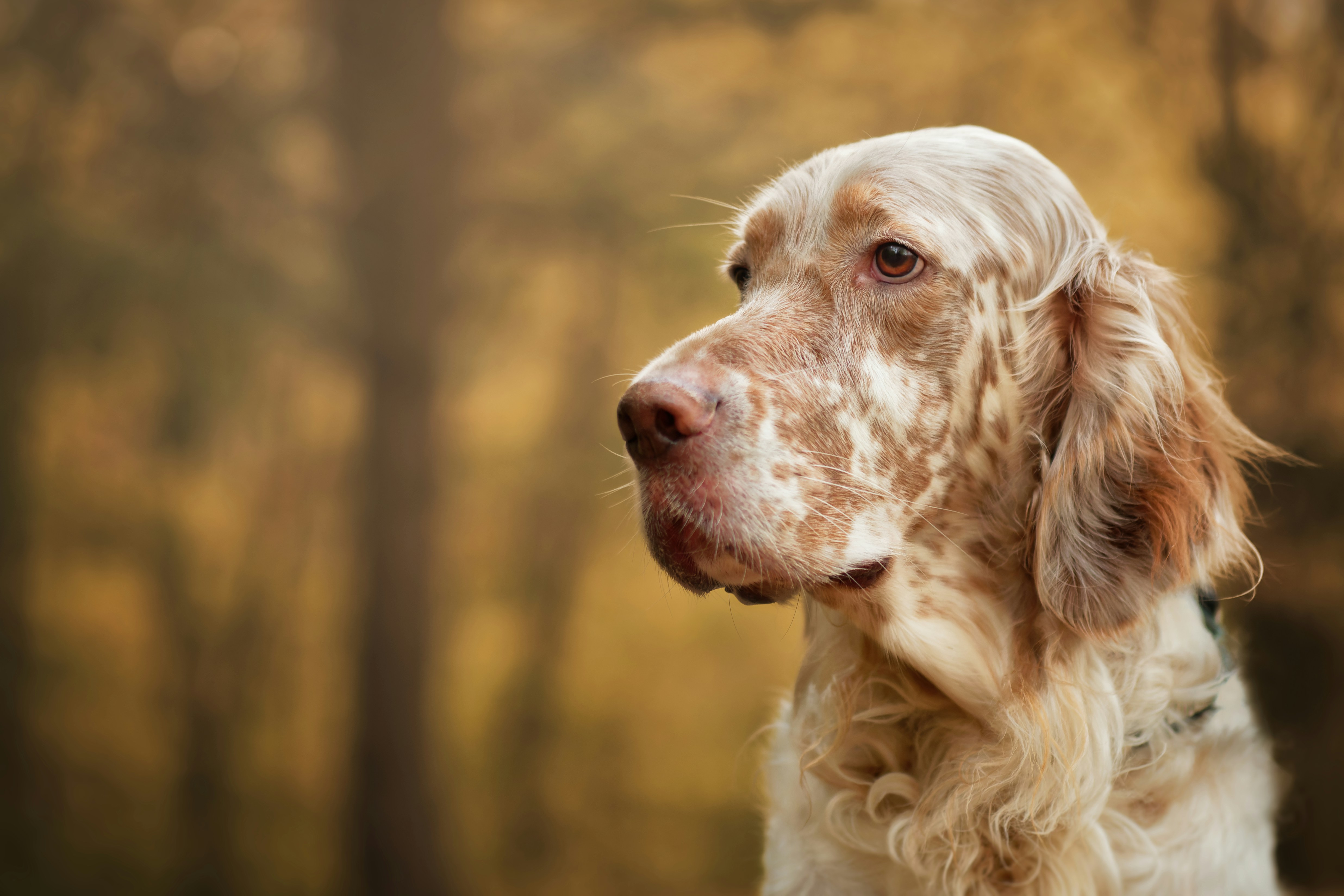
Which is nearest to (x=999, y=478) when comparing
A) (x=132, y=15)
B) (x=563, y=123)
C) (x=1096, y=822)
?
(x=1096, y=822)

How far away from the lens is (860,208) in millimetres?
1261

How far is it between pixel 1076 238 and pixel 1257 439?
0.39m

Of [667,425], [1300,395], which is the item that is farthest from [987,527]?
[1300,395]

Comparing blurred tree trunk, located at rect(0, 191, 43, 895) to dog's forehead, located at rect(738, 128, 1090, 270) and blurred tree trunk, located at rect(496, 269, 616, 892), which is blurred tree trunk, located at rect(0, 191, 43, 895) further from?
dog's forehead, located at rect(738, 128, 1090, 270)

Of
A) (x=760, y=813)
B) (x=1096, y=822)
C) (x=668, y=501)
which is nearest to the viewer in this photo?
(x=668, y=501)

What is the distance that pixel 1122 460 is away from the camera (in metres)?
1.20

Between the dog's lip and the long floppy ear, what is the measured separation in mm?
211

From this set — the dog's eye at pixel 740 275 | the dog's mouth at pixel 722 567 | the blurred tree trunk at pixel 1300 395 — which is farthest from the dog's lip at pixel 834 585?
the blurred tree trunk at pixel 1300 395

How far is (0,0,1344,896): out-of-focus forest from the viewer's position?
3.87 m

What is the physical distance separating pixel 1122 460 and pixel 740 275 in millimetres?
656

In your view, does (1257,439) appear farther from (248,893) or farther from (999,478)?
(248,893)

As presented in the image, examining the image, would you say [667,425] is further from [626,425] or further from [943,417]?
[943,417]

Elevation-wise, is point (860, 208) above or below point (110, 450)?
above

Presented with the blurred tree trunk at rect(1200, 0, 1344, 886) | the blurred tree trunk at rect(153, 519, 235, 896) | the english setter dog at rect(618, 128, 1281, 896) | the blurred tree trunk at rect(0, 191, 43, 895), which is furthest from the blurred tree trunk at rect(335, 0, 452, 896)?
the blurred tree trunk at rect(1200, 0, 1344, 886)
